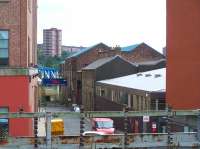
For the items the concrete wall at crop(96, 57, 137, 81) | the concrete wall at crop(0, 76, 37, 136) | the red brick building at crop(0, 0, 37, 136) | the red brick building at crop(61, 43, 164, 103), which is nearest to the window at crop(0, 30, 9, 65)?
the red brick building at crop(0, 0, 37, 136)

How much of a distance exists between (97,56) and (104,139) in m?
98.9

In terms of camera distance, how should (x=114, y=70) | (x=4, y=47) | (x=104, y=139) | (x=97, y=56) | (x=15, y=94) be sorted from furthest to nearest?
(x=97, y=56) → (x=114, y=70) → (x=4, y=47) → (x=15, y=94) → (x=104, y=139)

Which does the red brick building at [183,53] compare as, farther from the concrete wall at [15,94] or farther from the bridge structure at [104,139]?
the bridge structure at [104,139]

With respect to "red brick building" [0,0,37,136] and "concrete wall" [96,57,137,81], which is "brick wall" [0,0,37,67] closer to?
"red brick building" [0,0,37,136]

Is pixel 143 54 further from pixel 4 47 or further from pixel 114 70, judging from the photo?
pixel 4 47

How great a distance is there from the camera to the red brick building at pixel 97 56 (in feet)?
335

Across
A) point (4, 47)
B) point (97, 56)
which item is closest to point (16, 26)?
point (4, 47)

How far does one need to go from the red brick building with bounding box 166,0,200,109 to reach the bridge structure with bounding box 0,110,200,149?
25.7m

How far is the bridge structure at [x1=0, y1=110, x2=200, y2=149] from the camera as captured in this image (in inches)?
395

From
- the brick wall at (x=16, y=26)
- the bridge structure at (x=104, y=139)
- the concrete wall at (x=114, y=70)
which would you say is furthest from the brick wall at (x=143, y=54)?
the bridge structure at (x=104, y=139)

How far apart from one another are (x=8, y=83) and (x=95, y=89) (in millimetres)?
54000

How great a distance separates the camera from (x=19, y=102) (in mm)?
29469

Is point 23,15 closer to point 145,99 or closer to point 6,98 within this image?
point 6,98

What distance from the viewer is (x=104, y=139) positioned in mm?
10469
